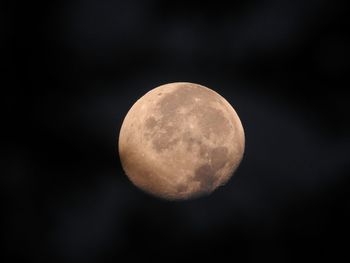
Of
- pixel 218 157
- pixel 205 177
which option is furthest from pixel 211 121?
pixel 205 177

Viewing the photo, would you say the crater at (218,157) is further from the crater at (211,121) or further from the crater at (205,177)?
the crater at (211,121)

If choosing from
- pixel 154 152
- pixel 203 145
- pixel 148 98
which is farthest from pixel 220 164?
pixel 148 98

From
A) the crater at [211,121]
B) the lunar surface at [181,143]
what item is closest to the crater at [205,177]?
the lunar surface at [181,143]

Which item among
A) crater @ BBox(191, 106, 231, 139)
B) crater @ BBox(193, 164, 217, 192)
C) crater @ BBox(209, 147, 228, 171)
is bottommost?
crater @ BBox(193, 164, 217, 192)

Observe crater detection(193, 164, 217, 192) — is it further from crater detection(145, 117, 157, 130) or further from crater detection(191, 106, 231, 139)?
crater detection(145, 117, 157, 130)

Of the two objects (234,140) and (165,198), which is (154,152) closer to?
(165,198)

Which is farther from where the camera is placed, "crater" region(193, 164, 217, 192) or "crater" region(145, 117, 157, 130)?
"crater" region(145, 117, 157, 130)

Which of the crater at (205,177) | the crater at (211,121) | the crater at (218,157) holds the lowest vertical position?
the crater at (205,177)

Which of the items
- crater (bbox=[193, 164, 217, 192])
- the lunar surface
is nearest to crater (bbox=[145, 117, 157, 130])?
the lunar surface

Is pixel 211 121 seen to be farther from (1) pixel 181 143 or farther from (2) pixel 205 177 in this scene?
(2) pixel 205 177
